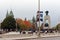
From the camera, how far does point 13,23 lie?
10212 cm

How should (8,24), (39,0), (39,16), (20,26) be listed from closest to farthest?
(39,16), (39,0), (8,24), (20,26)

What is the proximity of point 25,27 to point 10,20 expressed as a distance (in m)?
21.0

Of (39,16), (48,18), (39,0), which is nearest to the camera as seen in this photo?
(39,16)

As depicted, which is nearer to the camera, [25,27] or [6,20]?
[6,20]

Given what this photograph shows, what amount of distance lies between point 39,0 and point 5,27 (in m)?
74.8

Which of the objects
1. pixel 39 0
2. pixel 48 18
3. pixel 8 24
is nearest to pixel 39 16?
pixel 39 0

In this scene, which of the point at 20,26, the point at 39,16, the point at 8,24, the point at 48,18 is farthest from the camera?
the point at 20,26

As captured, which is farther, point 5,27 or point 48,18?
point 5,27

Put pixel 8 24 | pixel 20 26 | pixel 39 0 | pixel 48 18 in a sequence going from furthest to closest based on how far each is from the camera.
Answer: pixel 20 26
pixel 8 24
pixel 48 18
pixel 39 0

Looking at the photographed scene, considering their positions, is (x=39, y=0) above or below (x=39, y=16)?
above

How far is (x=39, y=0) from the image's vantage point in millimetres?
28969

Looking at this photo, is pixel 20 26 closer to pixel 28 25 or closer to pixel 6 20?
pixel 28 25

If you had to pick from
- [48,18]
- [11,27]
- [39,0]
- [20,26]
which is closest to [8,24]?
[11,27]

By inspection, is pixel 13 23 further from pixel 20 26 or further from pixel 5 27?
pixel 20 26
